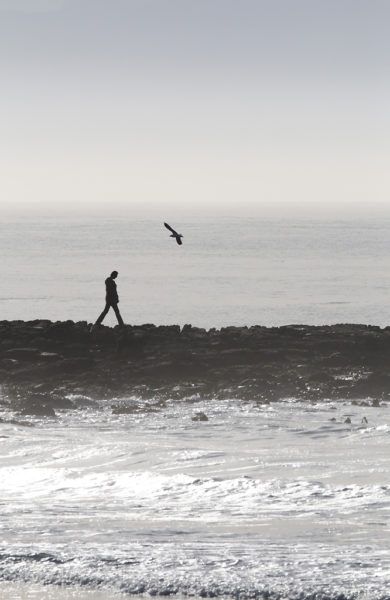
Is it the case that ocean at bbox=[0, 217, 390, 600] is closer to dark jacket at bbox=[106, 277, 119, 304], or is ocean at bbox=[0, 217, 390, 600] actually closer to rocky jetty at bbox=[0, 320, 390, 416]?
rocky jetty at bbox=[0, 320, 390, 416]

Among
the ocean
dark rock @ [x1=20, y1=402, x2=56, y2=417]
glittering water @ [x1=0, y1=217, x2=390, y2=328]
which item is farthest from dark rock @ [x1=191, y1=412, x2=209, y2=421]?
glittering water @ [x1=0, y1=217, x2=390, y2=328]

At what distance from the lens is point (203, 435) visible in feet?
65.1

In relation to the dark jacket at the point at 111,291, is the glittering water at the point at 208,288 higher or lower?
lower

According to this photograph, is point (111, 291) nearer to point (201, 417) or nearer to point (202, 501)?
point (201, 417)

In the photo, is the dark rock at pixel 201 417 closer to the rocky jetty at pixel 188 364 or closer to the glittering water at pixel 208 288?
the rocky jetty at pixel 188 364

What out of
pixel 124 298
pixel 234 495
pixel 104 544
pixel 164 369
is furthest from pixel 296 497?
pixel 124 298

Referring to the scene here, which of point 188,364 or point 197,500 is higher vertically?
point 188,364

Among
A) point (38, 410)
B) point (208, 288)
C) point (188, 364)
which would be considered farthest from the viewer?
point (208, 288)

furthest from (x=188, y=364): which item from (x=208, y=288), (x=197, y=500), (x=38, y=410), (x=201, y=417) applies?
(x=208, y=288)

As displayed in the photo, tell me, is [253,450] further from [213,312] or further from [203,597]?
[213,312]

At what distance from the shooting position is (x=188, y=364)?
2542 centimetres

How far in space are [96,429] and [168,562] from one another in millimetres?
8842

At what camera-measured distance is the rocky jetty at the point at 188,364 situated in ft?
77.8

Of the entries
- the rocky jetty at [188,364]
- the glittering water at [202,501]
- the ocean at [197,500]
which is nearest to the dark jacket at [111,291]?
the rocky jetty at [188,364]
